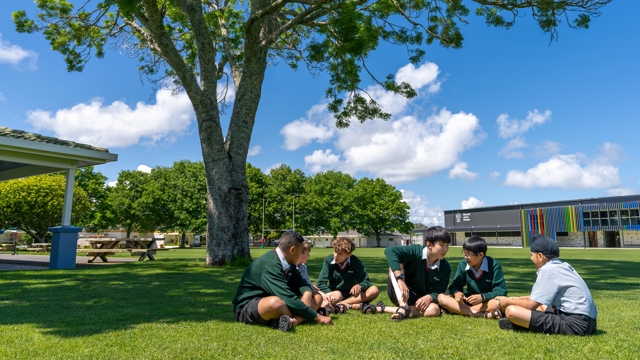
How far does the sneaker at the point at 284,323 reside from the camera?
4.29 meters

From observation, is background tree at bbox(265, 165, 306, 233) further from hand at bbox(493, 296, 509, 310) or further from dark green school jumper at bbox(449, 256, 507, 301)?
hand at bbox(493, 296, 509, 310)

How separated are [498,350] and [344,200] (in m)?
54.6

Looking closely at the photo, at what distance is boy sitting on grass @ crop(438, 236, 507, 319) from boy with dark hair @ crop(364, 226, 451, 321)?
187 mm

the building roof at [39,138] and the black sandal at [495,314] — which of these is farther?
the building roof at [39,138]

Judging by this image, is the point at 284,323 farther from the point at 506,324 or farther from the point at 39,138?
the point at 39,138

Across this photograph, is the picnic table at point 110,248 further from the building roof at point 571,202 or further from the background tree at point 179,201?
the building roof at point 571,202

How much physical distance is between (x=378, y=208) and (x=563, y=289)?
5637 centimetres

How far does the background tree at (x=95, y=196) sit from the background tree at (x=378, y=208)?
101 ft

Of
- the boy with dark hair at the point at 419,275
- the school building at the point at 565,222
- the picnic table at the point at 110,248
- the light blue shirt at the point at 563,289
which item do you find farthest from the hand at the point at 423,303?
the school building at the point at 565,222

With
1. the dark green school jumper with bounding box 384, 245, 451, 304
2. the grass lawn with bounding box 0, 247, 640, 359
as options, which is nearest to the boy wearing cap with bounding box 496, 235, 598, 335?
the grass lawn with bounding box 0, 247, 640, 359

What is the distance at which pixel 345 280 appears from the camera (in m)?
6.15

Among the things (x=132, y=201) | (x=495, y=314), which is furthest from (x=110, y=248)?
(x=132, y=201)

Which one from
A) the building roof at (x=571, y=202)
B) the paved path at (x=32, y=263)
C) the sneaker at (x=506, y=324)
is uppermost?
the building roof at (x=571, y=202)

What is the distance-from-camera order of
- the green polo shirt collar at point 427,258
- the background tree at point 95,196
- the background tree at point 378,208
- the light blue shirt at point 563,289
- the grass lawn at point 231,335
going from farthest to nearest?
the background tree at point 378,208 → the background tree at point 95,196 → the green polo shirt collar at point 427,258 → the light blue shirt at point 563,289 → the grass lawn at point 231,335
